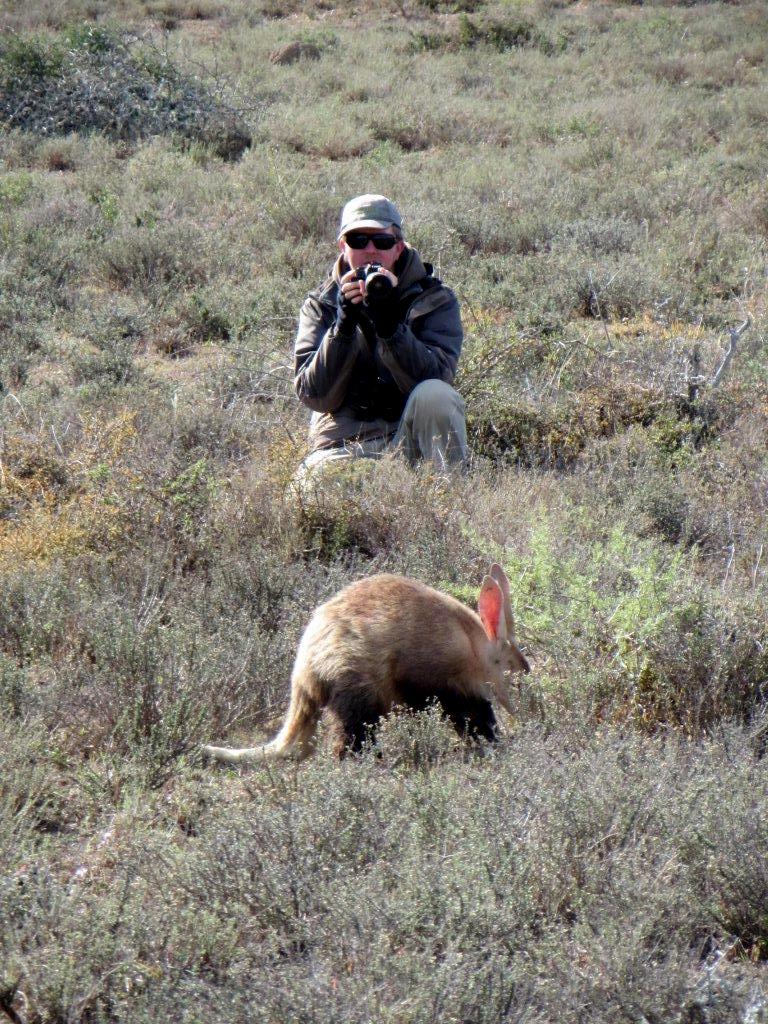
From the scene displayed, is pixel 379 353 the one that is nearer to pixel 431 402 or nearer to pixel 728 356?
pixel 431 402

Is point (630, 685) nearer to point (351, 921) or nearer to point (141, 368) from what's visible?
point (351, 921)

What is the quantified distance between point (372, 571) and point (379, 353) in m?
1.59

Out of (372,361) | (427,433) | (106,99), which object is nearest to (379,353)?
(372,361)

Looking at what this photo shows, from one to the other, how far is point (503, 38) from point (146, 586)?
18894mm

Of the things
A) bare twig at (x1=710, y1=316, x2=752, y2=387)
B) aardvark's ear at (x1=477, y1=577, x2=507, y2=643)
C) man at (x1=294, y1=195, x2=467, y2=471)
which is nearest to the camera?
aardvark's ear at (x1=477, y1=577, x2=507, y2=643)

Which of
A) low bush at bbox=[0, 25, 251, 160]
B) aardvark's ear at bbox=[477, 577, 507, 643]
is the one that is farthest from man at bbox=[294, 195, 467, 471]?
low bush at bbox=[0, 25, 251, 160]

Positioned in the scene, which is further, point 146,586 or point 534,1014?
point 146,586

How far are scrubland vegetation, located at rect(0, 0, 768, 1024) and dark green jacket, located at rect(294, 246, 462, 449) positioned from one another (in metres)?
0.33

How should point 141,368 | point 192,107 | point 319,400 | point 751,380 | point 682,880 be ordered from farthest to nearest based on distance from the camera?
point 192,107 → point 141,368 → point 751,380 → point 319,400 → point 682,880

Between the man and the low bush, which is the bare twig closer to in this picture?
the man

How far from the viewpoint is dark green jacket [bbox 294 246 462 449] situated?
18.2 feet

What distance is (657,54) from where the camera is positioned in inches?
732

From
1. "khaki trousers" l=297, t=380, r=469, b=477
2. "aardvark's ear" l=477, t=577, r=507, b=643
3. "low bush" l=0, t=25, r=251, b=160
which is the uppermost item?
"low bush" l=0, t=25, r=251, b=160

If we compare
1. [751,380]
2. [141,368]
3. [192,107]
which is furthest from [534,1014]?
[192,107]
